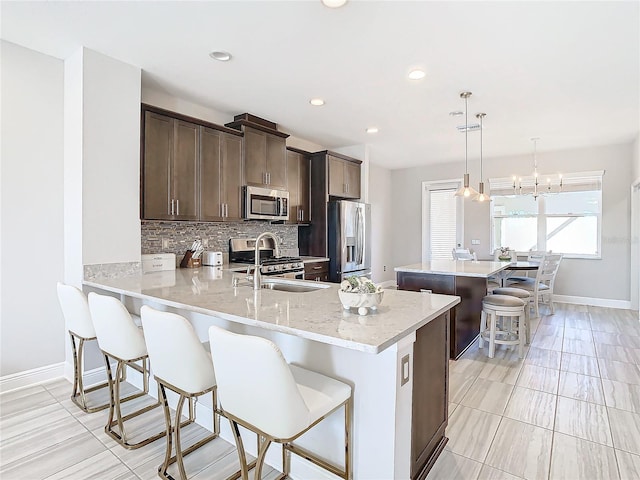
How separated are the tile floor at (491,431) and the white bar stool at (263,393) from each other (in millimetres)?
719

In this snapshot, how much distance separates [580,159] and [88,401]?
7350 millimetres

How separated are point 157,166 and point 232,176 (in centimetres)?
87

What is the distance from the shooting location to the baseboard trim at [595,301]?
5648mm

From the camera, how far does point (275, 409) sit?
4.10ft

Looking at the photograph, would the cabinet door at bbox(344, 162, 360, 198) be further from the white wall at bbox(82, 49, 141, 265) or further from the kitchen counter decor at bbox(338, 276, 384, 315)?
the kitchen counter decor at bbox(338, 276, 384, 315)

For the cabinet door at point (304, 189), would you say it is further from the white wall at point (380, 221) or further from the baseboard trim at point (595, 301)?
the baseboard trim at point (595, 301)

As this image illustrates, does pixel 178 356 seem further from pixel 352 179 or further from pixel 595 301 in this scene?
pixel 595 301

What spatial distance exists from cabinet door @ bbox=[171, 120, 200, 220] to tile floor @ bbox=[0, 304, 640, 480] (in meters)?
1.79

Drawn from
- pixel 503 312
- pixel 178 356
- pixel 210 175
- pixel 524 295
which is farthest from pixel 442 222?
pixel 178 356

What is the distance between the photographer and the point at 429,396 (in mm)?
1857

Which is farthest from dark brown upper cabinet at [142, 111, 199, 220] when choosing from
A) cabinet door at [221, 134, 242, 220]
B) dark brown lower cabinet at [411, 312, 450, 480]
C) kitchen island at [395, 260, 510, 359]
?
dark brown lower cabinet at [411, 312, 450, 480]

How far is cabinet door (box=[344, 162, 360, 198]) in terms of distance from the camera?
5.54 meters

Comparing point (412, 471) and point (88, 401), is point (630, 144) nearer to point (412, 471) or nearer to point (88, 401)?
point (412, 471)

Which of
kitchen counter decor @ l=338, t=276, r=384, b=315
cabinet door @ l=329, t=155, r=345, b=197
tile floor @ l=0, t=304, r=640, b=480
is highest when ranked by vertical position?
cabinet door @ l=329, t=155, r=345, b=197
